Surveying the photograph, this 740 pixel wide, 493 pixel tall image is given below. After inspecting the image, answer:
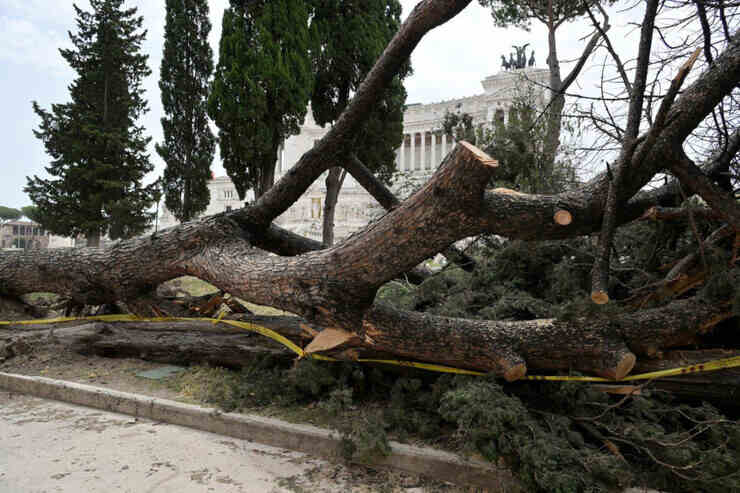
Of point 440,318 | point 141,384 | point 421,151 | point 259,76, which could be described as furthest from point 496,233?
point 421,151

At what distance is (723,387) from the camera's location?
263 centimetres

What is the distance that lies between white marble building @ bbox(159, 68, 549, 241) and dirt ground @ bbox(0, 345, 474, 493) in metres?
27.0

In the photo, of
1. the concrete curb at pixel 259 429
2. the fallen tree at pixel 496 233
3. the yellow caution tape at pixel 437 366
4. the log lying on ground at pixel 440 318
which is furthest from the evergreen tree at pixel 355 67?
the log lying on ground at pixel 440 318

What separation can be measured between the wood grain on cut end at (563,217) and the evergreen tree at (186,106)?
51.0 ft

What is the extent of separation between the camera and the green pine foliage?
39.6 feet

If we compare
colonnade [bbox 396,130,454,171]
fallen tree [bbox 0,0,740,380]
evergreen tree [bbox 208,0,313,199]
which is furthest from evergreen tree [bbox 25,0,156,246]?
colonnade [bbox 396,130,454,171]

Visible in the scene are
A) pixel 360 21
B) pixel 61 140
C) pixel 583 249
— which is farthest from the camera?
pixel 61 140

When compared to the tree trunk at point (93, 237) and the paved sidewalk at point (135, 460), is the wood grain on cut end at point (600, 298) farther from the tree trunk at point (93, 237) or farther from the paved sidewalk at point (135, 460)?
the tree trunk at point (93, 237)

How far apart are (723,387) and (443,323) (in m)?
1.70

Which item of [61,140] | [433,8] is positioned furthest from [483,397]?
[61,140]

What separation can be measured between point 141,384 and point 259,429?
60.9 inches

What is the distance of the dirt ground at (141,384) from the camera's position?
2.37 m

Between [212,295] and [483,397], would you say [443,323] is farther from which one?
[212,295]

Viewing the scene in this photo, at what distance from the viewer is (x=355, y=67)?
12359 mm
